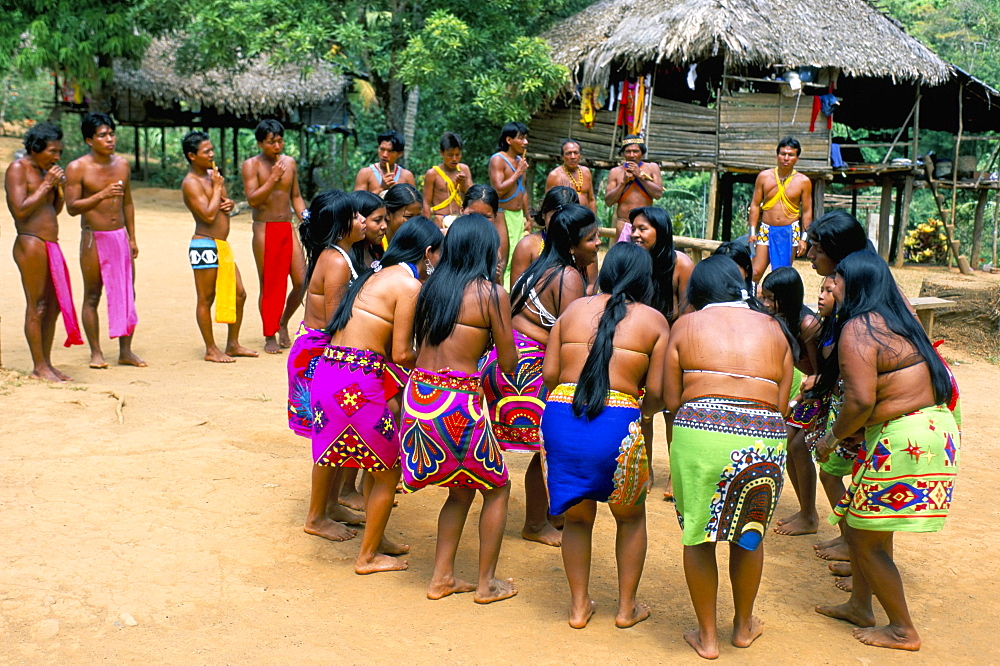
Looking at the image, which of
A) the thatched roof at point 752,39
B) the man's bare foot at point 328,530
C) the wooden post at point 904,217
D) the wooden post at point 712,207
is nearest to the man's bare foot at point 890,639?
the man's bare foot at point 328,530

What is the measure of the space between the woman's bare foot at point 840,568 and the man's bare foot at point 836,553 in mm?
42

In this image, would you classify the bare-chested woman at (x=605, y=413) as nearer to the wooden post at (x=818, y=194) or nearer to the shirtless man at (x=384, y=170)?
the shirtless man at (x=384, y=170)

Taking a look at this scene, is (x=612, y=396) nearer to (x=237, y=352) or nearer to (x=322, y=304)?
(x=322, y=304)

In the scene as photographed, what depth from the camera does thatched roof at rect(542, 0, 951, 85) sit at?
584 inches

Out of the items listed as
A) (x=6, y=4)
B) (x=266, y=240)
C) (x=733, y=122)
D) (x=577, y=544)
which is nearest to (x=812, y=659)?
(x=577, y=544)

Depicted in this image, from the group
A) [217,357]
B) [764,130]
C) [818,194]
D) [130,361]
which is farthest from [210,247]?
[818,194]

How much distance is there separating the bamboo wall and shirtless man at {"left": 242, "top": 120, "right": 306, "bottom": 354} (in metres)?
9.87

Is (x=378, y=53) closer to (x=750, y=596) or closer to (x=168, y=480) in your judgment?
(x=168, y=480)

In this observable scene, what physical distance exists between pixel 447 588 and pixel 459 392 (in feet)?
2.82

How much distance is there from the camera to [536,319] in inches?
173

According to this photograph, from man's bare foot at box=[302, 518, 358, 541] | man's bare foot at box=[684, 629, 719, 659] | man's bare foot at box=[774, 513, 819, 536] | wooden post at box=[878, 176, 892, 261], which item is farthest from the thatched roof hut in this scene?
man's bare foot at box=[684, 629, 719, 659]

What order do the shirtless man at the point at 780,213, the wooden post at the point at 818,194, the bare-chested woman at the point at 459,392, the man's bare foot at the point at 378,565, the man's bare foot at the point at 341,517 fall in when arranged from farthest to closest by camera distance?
the wooden post at the point at 818,194
the shirtless man at the point at 780,213
the man's bare foot at the point at 341,517
the man's bare foot at the point at 378,565
the bare-chested woman at the point at 459,392

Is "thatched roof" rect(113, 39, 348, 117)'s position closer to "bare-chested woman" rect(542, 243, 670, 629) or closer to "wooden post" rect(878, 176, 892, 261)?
"wooden post" rect(878, 176, 892, 261)

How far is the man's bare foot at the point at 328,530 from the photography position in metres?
4.47
